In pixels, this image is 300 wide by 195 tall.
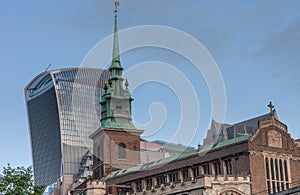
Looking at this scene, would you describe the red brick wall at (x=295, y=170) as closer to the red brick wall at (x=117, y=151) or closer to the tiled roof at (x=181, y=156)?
the tiled roof at (x=181, y=156)

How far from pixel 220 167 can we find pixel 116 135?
4452 cm

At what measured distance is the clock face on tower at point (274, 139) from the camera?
3565 inches

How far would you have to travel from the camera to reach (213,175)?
282 ft

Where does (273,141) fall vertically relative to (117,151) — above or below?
below

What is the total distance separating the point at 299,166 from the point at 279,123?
7.09m

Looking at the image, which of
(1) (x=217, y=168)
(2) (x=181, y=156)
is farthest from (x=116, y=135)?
(1) (x=217, y=168)

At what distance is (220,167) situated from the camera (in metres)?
92.0

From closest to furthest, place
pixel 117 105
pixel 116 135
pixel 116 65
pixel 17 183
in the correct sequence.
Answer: pixel 17 183
pixel 116 135
pixel 117 105
pixel 116 65

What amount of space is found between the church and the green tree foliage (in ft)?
69.1

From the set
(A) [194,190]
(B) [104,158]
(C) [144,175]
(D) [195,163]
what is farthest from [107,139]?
(A) [194,190]

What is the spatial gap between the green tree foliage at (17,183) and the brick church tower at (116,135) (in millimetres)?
45967

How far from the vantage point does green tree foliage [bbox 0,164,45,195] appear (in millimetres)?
82375

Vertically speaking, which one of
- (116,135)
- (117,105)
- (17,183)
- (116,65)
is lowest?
(17,183)

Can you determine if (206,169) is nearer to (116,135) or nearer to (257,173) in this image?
(257,173)
